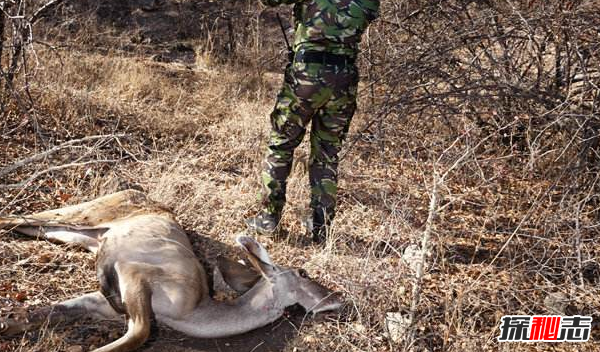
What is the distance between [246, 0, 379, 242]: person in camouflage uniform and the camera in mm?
4398

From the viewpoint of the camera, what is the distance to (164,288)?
3.53 meters

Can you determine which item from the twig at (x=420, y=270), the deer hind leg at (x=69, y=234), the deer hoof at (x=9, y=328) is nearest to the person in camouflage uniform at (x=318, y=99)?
the deer hind leg at (x=69, y=234)

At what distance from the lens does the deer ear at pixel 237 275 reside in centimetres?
391

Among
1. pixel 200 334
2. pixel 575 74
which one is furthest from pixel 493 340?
pixel 575 74

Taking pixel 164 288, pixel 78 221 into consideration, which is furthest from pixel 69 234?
pixel 164 288

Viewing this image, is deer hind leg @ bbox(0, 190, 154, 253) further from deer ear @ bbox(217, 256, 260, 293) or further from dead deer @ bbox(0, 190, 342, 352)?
deer ear @ bbox(217, 256, 260, 293)

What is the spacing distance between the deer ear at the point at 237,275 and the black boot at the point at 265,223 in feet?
2.64

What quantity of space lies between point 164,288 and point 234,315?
1.34 feet

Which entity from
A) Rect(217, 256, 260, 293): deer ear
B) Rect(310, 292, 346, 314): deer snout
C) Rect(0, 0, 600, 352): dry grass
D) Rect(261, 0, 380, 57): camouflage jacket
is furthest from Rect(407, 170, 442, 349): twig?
Rect(261, 0, 380, 57): camouflage jacket

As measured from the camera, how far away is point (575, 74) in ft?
16.4

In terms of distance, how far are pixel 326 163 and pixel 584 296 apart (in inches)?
74.1

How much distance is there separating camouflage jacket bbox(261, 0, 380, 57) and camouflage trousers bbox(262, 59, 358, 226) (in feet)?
0.47

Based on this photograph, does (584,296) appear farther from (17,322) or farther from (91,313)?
(17,322)

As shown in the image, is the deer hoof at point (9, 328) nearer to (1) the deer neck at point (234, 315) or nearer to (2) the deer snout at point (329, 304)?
→ (1) the deer neck at point (234, 315)
